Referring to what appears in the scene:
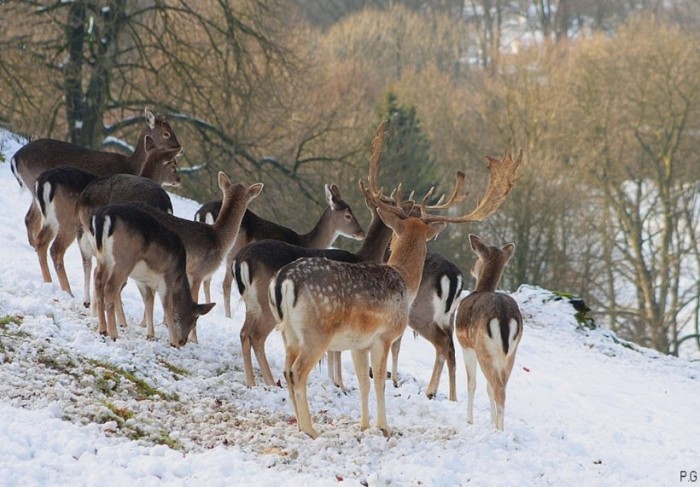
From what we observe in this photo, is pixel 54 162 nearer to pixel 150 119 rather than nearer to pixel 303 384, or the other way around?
pixel 150 119

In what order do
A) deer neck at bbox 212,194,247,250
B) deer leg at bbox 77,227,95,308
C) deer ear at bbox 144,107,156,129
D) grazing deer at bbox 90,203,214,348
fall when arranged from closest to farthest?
grazing deer at bbox 90,203,214,348 → deer leg at bbox 77,227,95,308 → deer neck at bbox 212,194,247,250 → deer ear at bbox 144,107,156,129

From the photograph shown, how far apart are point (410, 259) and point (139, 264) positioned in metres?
2.55

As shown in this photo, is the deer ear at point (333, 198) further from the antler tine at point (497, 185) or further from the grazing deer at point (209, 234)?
the antler tine at point (497, 185)

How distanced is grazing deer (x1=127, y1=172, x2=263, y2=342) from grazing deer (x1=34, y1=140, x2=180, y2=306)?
2.11ft

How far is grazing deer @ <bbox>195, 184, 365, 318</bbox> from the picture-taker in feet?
39.7

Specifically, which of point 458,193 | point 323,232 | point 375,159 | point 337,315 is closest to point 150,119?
point 323,232

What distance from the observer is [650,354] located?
57.2 feet

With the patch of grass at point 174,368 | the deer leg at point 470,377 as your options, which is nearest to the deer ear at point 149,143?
the patch of grass at point 174,368

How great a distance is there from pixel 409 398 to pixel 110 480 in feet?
13.2

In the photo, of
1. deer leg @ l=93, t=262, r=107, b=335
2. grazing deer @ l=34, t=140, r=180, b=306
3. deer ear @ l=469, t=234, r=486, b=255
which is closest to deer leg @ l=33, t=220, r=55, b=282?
grazing deer @ l=34, t=140, r=180, b=306

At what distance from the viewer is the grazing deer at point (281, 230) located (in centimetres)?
1210

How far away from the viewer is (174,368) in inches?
A: 351

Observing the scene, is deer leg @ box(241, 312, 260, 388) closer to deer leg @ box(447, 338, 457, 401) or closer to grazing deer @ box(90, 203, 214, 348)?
grazing deer @ box(90, 203, 214, 348)

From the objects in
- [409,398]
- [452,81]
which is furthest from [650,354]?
[452,81]
